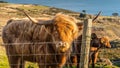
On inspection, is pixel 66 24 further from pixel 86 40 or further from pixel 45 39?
pixel 86 40

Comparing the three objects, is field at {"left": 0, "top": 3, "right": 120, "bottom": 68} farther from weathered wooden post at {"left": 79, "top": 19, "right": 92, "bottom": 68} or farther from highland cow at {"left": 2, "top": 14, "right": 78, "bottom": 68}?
weathered wooden post at {"left": 79, "top": 19, "right": 92, "bottom": 68}

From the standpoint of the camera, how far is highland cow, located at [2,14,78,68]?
1197 cm

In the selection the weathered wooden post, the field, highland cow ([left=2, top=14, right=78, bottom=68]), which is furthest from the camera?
the field

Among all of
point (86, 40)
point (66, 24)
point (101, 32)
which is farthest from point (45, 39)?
point (101, 32)

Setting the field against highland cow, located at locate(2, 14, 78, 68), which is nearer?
highland cow, located at locate(2, 14, 78, 68)

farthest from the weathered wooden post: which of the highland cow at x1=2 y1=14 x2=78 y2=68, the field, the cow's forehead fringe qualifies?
the field

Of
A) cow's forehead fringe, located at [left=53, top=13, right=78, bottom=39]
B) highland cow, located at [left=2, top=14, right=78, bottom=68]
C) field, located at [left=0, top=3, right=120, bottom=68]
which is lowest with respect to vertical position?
field, located at [left=0, top=3, right=120, bottom=68]

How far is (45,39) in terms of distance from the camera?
1248cm

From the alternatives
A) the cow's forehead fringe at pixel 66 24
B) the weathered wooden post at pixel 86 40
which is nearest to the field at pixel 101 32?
the cow's forehead fringe at pixel 66 24

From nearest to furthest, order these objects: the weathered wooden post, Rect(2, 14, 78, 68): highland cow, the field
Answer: the weathered wooden post, Rect(2, 14, 78, 68): highland cow, the field

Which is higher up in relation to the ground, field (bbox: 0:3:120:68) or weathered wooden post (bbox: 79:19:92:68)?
weathered wooden post (bbox: 79:19:92:68)

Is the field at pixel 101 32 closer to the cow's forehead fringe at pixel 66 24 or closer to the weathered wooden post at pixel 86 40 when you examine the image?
the cow's forehead fringe at pixel 66 24

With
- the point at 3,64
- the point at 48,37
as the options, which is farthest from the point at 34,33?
the point at 3,64

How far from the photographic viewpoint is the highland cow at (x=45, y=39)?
11969 millimetres
